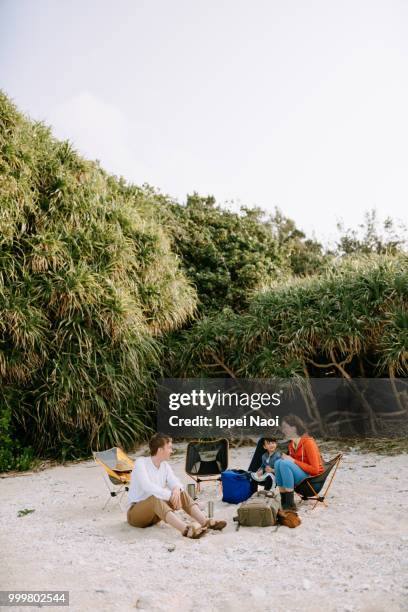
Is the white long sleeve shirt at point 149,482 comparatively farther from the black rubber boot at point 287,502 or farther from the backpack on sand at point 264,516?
the black rubber boot at point 287,502

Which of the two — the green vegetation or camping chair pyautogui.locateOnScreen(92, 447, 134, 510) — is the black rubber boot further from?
the green vegetation

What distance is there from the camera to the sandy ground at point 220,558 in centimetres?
307

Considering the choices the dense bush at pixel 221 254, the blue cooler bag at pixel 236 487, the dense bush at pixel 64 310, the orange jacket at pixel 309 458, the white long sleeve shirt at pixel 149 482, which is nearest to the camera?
the white long sleeve shirt at pixel 149 482

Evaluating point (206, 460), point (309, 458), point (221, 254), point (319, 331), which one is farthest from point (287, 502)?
point (221, 254)

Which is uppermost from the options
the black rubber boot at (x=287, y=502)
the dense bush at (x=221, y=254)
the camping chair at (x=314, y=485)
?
the dense bush at (x=221, y=254)

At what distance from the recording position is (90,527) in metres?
4.70

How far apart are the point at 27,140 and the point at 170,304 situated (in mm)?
3058

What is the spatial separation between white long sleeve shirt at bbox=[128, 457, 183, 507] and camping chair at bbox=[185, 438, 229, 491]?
1.14 meters

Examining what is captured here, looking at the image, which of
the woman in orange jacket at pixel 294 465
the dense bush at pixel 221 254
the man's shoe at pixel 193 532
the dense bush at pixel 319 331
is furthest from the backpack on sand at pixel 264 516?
Answer: the dense bush at pixel 221 254

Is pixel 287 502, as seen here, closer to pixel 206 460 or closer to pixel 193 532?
pixel 193 532

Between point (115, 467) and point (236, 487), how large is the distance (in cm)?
120

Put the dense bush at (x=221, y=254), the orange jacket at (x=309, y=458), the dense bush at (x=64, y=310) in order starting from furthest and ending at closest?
1. the dense bush at (x=221, y=254)
2. the dense bush at (x=64, y=310)
3. the orange jacket at (x=309, y=458)

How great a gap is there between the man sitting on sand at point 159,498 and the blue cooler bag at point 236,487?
74 centimetres

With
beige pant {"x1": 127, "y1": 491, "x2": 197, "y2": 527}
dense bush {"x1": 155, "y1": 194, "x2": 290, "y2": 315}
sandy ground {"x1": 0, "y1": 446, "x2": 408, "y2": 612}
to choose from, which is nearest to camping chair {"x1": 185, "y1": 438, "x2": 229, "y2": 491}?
sandy ground {"x1": 0, "y1": 446, "x2": 408, "y2": 612}
